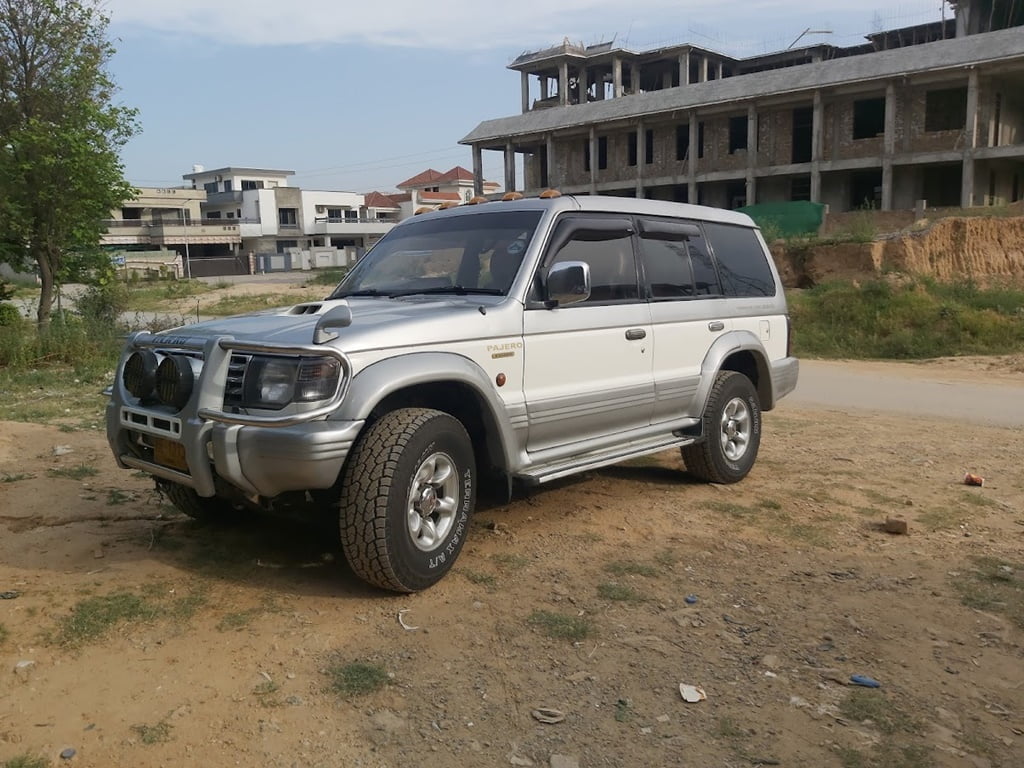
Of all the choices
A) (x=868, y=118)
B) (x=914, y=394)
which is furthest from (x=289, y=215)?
(x=914, y=394)

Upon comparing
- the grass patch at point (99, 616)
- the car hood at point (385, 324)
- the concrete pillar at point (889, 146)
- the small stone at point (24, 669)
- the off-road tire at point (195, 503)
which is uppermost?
the concrete pillar at point (889, 146)

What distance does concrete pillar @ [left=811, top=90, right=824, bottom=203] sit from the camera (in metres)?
33.8

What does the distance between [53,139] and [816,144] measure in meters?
28.8

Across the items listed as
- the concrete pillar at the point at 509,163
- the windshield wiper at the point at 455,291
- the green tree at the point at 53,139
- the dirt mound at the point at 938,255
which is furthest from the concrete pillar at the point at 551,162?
the windshield wiper at the point at 455,291

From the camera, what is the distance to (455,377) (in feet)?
13.8

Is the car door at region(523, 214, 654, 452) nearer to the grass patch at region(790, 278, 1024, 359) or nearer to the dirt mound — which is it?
the grass patch at region(790, 278, 1024, 359)

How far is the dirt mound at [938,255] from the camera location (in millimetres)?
20172

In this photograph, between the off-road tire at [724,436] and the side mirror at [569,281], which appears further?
the off-road tire at [724,436]

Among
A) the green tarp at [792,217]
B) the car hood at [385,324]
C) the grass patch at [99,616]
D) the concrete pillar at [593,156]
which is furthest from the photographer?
the concrete pillar at [593,156]

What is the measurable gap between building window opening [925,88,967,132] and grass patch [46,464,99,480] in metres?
33.9

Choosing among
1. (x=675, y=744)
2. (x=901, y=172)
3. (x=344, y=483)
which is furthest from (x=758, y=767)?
(x=901, y=172)

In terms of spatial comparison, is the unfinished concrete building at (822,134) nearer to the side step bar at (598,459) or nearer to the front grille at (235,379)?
the side step bar at (598,459)

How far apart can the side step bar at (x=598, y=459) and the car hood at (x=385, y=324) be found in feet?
2.56

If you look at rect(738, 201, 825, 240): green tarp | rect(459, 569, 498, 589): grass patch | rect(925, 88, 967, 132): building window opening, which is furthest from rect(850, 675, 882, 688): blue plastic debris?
rect(925, 88, 967, 132): building window opening
